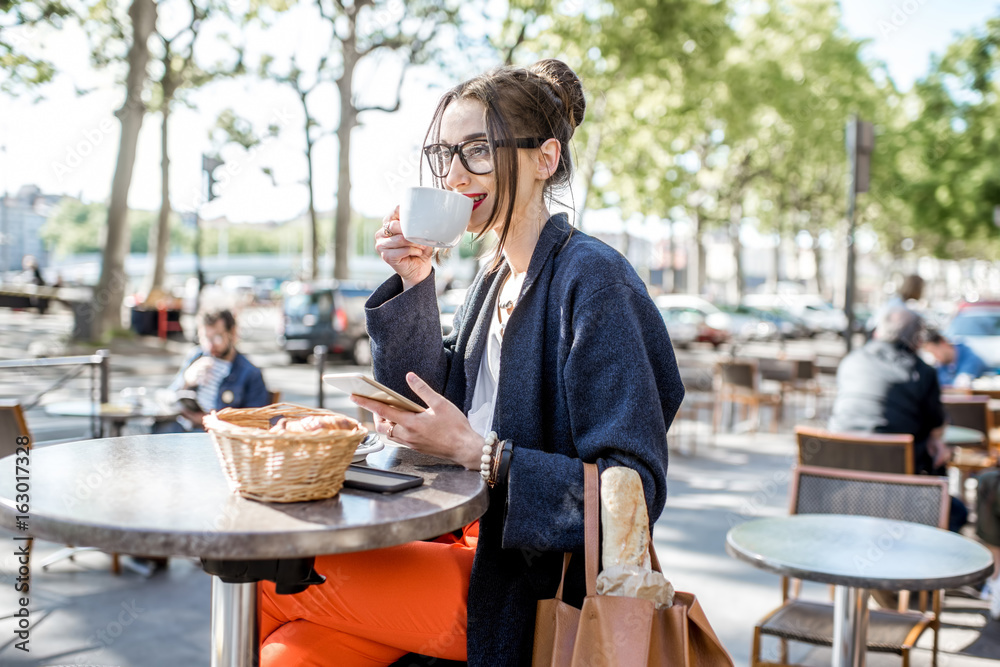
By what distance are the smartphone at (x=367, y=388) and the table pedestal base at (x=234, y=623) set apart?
396 millimetres

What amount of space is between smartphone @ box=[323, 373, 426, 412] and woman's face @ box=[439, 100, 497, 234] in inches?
18.1

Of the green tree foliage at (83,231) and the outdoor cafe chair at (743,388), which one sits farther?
the green tree foliage at (83,231)

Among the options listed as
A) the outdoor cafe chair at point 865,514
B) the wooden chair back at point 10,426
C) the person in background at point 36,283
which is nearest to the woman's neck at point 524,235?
the outdoor cafe chair at point 865,514

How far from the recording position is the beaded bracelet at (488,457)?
154cm

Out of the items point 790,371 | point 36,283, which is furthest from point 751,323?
point 36,283

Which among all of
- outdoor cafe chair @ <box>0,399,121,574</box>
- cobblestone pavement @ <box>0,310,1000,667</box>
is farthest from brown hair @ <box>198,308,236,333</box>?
outdoor cafe chair @ <box>0,399,121,574</box>

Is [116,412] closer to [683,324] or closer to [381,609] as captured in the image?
[381,609]

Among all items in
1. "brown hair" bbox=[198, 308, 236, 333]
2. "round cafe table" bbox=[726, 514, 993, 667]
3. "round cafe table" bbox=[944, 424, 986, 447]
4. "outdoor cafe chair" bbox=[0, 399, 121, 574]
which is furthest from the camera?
"brown hair" bbox=[198, 308, 236, 333]

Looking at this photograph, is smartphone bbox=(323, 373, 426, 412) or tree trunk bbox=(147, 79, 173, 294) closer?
smartphone bbox=(323, 373, 426, 412)

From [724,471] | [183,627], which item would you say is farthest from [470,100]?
[724,471]

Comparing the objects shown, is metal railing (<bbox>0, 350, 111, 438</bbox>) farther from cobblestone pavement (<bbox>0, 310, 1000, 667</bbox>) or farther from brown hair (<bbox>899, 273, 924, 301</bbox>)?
brown hair (<bbox>899, 273, 924, 301</bbox>)

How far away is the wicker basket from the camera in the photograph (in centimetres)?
127

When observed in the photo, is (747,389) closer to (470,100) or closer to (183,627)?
(183,627)

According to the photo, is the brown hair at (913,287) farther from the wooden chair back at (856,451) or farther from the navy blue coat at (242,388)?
the navy blue coat at (242,388)
